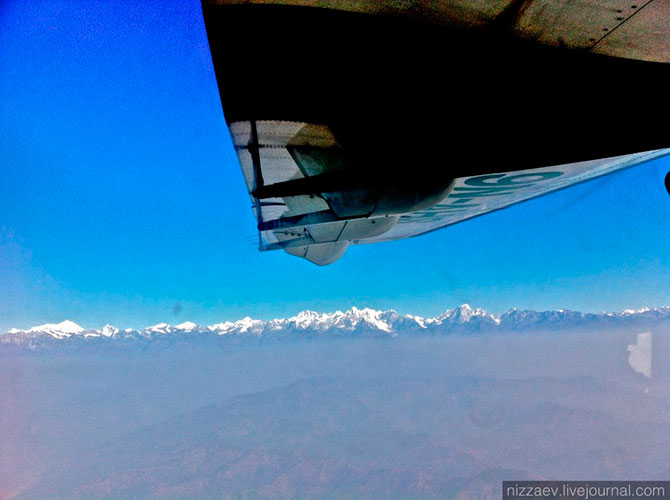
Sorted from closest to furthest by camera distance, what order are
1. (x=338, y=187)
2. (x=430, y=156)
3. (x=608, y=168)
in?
(x=430, y=156) → (x=338, y=187) → (x=608, y=168)

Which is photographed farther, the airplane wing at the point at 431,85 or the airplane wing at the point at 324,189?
the airplane wing at the point at 324,189

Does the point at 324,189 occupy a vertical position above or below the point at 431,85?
below

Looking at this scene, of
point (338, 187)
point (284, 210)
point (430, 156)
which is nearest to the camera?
point (430, 156)

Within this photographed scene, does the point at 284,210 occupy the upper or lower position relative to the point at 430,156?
upper

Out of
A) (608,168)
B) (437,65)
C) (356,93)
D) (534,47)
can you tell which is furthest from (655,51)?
(608,168)

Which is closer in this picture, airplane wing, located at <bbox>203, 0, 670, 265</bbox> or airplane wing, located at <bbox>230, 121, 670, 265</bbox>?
airplane wing, located at <bbox>203, 0, 670, 265</bbox>

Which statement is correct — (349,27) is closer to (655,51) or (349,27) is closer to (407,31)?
(407,31)

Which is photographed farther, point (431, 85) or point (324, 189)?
point (324, 189)

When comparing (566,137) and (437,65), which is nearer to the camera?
(437,65)
